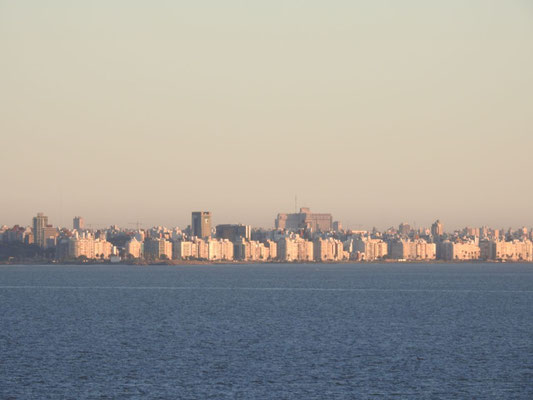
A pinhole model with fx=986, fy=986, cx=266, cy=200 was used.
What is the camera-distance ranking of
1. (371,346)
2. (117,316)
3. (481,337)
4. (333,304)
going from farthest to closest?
(333,304), (117,316), (481,337), (371,346)

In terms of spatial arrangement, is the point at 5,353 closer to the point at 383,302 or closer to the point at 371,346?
the point at 371,346

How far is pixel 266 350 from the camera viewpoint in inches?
2581

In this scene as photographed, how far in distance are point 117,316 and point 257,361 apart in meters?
36.1

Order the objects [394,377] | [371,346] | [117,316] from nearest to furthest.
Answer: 1. [394,377]
2. [371,346]
3. [117,316]

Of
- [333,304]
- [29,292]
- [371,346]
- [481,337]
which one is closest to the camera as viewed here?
[371,346]

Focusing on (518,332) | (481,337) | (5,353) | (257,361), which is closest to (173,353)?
(257,361)

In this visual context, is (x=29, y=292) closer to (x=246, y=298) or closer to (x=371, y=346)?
(x=246, y=298)

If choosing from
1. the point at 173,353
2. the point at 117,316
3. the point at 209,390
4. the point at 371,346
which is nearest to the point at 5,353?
the point at 173,353

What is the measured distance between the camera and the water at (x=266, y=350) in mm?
50969

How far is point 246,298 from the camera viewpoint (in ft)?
415

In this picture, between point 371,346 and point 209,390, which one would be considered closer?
point 209,390

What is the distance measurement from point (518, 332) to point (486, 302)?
3971cm

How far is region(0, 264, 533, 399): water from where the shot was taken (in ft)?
167

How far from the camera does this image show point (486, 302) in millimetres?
117812
